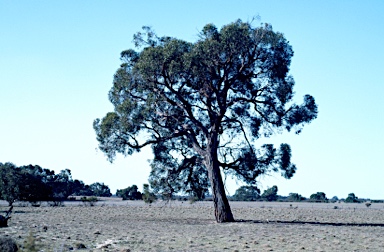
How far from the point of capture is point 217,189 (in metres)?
31.8

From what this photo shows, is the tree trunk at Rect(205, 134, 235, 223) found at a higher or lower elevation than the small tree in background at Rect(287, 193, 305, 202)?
lower

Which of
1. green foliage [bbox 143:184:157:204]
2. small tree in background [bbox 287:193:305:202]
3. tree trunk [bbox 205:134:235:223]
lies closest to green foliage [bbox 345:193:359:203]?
small tree in background [bbox 287:193:305:202]

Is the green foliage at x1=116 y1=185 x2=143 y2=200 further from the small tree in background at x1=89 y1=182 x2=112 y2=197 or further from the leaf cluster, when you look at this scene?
the leaf cluster

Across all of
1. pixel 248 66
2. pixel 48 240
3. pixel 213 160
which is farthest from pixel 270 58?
pixel 48 240

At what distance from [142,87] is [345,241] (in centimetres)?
1718

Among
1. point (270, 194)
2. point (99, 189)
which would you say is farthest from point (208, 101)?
point (99, 189)

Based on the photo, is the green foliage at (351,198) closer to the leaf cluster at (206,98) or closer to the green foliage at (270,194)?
the green foliage at (270,194)

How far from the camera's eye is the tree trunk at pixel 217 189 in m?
31.7

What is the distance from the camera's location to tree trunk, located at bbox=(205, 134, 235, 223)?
31672mm

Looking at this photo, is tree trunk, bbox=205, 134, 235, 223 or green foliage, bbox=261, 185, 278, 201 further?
green foliage, bbox=261, 185, 278, 201

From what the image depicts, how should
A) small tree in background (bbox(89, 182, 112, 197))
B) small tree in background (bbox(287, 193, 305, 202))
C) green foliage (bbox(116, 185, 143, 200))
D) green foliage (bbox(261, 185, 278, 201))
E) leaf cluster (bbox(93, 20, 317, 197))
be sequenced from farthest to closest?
small tree in background (bbox(89, 182, 112, 197)) < small tree in background (bbox(287, 193, 305, 202)) < green foliage (bbox(261, 185, 278, 201)) < green foliage (bbox(116, 185, 143, 200)) < leaf cluster (bbox(93, 20, 317, 197))

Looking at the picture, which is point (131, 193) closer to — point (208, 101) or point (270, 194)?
point (270, 194)

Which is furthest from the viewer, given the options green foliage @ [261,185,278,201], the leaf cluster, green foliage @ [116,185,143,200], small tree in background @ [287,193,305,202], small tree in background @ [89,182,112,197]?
small tree in background @ [89,182,112,197]

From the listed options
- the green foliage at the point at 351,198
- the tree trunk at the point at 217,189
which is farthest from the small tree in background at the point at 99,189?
the tree trunk at the point at 217,189
